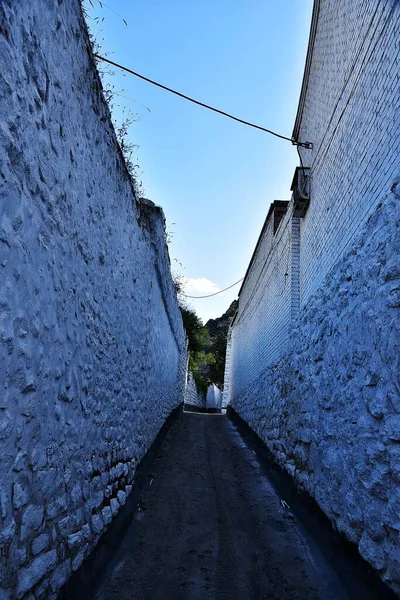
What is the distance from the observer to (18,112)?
2029 millimetres

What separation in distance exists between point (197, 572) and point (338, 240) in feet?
11.5

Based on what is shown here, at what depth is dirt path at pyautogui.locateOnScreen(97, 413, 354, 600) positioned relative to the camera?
3426mm

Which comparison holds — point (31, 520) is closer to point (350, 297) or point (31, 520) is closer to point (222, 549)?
point (222, 549)

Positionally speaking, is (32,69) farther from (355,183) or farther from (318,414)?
(318,414)

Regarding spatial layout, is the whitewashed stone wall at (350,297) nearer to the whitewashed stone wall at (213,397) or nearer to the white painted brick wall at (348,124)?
the white painted brick wall at (348,124)

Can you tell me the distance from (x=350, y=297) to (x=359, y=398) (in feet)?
2.96

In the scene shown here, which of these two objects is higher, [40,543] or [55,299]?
[55,299]

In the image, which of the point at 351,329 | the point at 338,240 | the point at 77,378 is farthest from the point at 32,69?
the point at 338,240

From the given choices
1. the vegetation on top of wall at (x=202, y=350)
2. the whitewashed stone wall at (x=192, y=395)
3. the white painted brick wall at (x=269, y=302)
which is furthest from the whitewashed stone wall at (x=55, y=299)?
the whitewashed stone wall at (x=192, y=395)

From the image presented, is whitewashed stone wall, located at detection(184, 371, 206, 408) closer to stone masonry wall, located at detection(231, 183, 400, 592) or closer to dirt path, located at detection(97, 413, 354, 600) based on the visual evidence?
dirt path, located at detection(97, 413, 354, 600)

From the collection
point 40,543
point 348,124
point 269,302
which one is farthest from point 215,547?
point 269,302

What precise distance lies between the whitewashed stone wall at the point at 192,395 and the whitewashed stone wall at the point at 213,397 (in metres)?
Answer: 0.58

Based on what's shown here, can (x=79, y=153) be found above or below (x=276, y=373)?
above

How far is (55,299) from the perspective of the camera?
8.37ft
